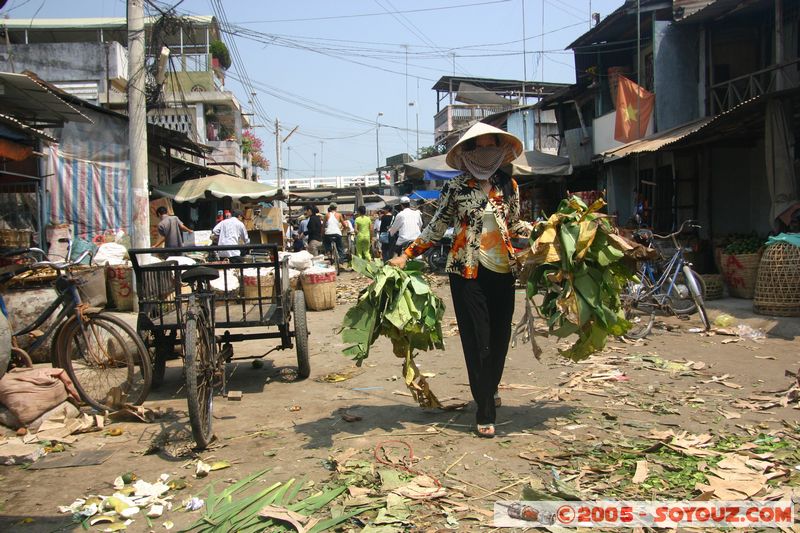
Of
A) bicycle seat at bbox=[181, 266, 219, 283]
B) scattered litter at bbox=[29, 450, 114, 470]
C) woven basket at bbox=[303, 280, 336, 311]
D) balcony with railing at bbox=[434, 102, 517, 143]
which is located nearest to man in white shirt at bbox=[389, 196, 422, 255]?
woven basket at bbox=[303, 280, 336, 311]

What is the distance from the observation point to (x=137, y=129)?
33.0 feet

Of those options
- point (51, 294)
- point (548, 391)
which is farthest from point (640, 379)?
point (51, 294)

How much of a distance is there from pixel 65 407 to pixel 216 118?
25.9m

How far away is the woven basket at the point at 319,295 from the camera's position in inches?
439

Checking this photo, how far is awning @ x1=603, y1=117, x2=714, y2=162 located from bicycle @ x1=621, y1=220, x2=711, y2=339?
3.48 meters

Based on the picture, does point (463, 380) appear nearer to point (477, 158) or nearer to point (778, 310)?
point (477, 158)

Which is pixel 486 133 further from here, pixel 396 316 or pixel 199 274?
pixel 199 274

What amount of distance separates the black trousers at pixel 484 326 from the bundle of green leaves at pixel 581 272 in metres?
0.24

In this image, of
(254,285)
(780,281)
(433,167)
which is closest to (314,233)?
(433,167)

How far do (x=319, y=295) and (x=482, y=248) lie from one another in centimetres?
705

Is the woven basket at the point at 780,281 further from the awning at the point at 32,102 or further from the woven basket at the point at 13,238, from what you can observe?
the woven basket at the point at 13,238

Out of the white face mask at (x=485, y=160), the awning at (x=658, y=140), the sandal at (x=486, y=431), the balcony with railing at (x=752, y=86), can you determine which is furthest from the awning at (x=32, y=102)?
the balcony with railing at (x=752, y=86)

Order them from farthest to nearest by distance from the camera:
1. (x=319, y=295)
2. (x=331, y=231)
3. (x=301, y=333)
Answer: (x=331, y=231) < (x=319, y=295) < (x=301, y=333)

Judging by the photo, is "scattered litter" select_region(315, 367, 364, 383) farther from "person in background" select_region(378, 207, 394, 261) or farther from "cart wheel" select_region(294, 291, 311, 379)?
"person in background" select_region(378, 207, 394, 261)
